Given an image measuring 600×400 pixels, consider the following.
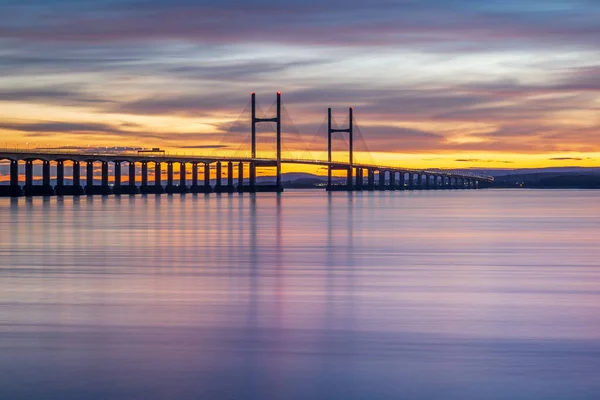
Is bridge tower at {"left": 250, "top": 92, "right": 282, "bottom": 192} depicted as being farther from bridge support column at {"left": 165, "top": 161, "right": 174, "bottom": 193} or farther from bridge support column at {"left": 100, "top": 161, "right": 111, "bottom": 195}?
bridge support column at {"left": 100, "top": 161, "right": 111, "bottom": 195}

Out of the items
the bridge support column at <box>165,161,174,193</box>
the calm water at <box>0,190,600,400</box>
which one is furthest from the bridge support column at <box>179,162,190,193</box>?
the calm water at <box>0,190,600,400</box>

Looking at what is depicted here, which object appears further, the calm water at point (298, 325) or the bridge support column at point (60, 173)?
the bridge support column at point (60, 173)

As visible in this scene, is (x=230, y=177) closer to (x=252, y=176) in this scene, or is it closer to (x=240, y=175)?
(x=252, y=176)

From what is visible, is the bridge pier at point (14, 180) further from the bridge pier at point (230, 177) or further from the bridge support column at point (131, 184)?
the bridge pier at point (230, 177)

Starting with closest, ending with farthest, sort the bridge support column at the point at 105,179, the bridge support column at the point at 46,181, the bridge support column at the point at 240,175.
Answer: the bridge support column at the point at 46,181 < the bridge support column at the point at 105,179 < the bridge support column at the point at 240,175

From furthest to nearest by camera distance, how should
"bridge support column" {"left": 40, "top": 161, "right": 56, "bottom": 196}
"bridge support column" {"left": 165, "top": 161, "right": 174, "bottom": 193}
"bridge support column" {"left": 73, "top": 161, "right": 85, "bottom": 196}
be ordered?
"bridge support column" {"left": 165, "top": 161, "right": 174, "bottom": 193}, "bridge support column" {"left": 73, "top": 161, "right": 85, "bottom": 196}, "bridge support column" {"left": 40, "top": 161, "right": 56, "bottom": 196}

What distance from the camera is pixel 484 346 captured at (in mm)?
10070

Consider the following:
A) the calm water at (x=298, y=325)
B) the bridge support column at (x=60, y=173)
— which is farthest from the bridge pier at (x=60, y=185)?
the calm water at (x=298, y=325)

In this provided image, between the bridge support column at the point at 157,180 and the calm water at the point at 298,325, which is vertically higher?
the calm water at the point at 298,325

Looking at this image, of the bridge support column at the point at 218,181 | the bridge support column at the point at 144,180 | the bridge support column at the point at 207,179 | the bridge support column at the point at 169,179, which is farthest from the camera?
the bridge support column at the point at 207,179

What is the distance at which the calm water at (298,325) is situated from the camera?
27.3ft

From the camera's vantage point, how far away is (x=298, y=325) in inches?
456

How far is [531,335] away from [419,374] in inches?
101

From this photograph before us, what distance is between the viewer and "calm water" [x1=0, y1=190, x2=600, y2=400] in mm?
8312
